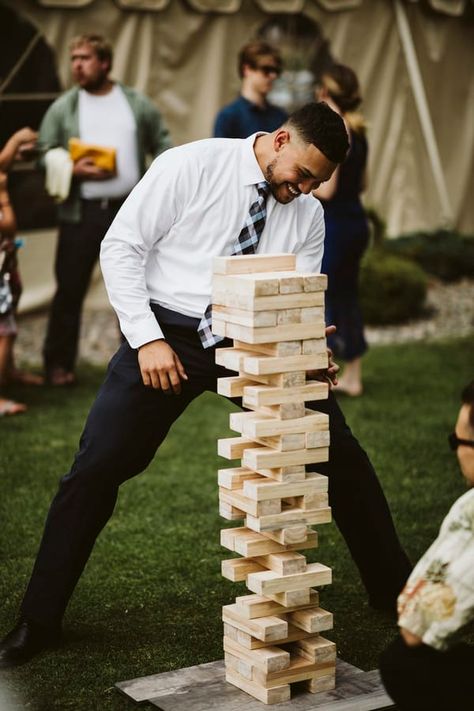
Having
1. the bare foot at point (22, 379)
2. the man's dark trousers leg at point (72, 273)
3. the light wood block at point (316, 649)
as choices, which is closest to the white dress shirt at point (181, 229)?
the light wood block at point (316, 649)

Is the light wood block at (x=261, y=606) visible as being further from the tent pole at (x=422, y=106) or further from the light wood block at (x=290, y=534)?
the tent pole at (x=422, y=106)

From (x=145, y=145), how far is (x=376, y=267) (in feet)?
11.8

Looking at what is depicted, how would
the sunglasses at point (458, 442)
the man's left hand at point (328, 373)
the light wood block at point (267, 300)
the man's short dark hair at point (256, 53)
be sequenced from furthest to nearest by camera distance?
the man's short dark hair at point (256, 53) < the man's left hand at point (328, 373) < the light wood block at point (267, 300) < the sunglasses at point (458, 442)

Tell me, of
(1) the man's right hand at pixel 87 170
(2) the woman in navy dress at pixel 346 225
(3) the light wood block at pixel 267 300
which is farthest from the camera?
(1) the man's right hand at pixel 87 170

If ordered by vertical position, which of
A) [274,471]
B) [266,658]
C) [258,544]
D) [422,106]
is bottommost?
[266,658]

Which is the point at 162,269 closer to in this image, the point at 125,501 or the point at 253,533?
the point at 253,533

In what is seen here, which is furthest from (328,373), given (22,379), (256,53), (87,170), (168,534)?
(256,53)

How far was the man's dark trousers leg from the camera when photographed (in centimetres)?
928

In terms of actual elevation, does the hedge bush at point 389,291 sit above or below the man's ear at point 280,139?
below

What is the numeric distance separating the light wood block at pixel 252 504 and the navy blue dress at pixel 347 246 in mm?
4676

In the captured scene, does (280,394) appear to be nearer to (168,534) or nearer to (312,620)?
(312,620)

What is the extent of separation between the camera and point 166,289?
4.47 metres

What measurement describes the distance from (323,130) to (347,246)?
468 centimetres

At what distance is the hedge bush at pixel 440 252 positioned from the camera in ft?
46.1
